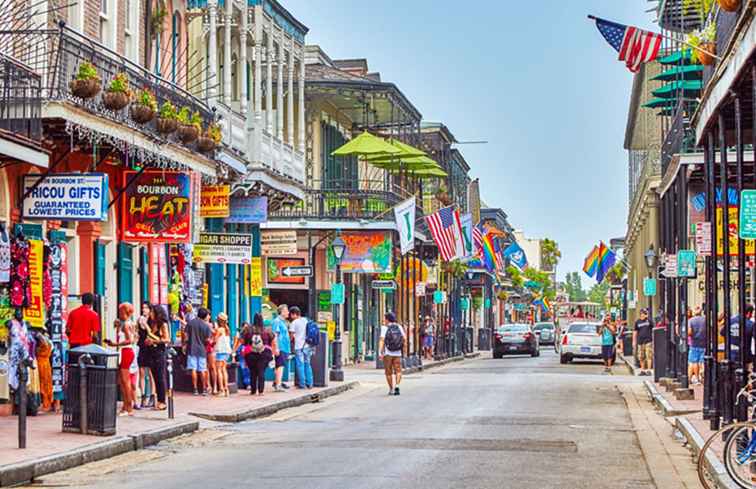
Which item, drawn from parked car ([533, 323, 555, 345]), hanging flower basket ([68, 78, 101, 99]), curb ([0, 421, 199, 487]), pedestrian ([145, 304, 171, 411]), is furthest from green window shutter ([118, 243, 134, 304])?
parked car ([533, 323, 555, 345])

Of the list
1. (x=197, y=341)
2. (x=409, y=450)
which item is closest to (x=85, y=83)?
(x=197, y=341)

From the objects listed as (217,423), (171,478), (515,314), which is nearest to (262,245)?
(217,423)

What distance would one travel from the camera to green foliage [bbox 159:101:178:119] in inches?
921

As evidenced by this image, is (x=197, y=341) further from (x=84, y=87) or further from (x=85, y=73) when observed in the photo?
(x=85, y=73)

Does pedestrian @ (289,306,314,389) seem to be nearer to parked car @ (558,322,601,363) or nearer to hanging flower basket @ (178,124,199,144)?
hanging flower basket @ (178,124,199,144)

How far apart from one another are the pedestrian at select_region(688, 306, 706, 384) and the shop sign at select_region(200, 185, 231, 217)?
9.59m

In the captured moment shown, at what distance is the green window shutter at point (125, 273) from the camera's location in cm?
2553

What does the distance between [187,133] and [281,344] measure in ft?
21.9

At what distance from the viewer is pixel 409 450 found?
16.7 meters

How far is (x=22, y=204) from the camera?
67.7ft

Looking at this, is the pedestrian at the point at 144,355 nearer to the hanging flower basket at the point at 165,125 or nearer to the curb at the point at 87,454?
the curb at the point at 87,454

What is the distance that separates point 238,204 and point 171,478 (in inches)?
725

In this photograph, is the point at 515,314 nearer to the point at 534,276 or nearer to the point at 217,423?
the point at 534,276

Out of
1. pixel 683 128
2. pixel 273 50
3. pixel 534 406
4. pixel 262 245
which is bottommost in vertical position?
pixel 534 406
